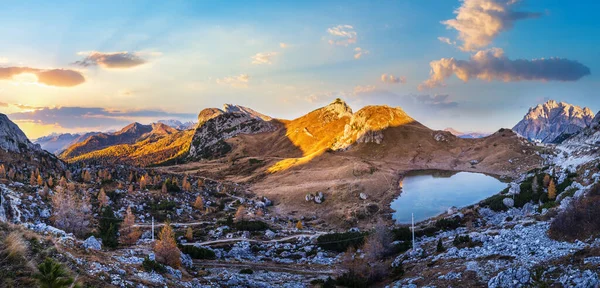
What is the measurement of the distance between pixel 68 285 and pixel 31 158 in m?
175

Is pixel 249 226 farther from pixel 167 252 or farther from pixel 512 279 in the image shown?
pixel 512 279

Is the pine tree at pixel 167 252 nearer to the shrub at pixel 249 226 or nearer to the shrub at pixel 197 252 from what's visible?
the shrub at pixel 197 252

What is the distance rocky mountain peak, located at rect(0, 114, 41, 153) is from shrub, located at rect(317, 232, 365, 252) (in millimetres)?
154510

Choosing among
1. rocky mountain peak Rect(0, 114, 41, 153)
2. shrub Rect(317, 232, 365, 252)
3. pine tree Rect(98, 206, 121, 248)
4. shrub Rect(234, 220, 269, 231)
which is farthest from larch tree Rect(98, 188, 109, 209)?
rocky mountain peak Rect(0, 114, 41, 153)

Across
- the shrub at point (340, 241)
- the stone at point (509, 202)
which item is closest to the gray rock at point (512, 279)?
the shrub at point (340, 241)

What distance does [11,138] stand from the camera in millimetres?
151875

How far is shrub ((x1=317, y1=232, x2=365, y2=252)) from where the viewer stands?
211 ft

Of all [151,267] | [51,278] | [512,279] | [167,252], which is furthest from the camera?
[167,252]

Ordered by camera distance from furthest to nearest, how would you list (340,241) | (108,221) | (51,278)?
(108,221) < (340,241) < (51,278)

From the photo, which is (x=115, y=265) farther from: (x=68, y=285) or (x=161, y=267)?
(x=68, y=285)

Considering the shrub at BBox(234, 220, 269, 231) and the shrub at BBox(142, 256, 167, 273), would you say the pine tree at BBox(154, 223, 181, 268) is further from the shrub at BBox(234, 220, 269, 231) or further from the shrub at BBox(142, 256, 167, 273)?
the shrub at BBox(234, 220, 269, 231)

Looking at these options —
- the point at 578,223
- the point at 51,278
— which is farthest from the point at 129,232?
the point at 578,223

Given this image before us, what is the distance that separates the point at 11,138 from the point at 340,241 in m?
168

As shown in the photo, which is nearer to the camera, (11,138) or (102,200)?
(102,200)
